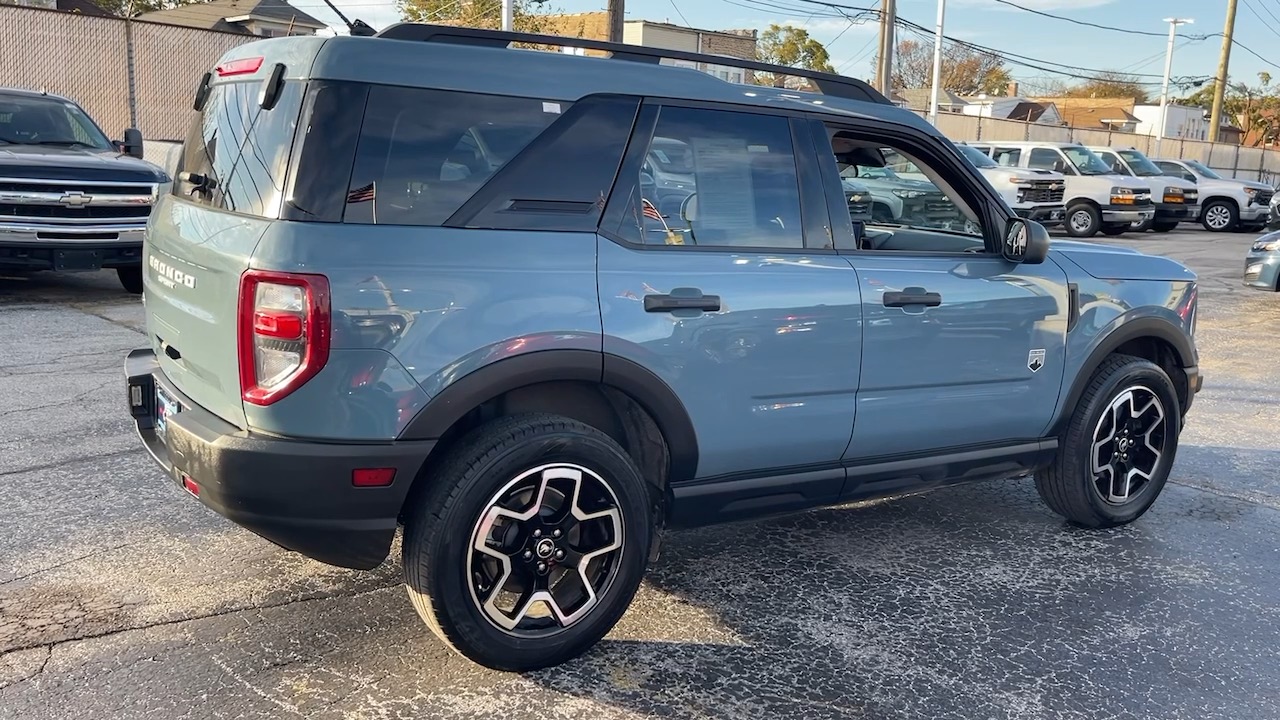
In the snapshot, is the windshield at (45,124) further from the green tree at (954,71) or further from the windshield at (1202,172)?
the green tree at (954,71)

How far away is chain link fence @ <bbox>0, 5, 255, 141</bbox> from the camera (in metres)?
19.2

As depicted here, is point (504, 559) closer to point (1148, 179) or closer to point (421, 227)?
point (421, 227)

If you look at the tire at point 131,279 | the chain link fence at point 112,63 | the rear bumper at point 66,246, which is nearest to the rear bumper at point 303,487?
the rear bumper at point 66,246

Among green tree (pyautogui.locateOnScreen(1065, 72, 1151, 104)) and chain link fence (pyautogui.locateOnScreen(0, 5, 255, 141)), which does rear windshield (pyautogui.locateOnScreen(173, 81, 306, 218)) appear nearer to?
chain link fence (pyautogui.locateOnScreen(0, 5, 255, 141))

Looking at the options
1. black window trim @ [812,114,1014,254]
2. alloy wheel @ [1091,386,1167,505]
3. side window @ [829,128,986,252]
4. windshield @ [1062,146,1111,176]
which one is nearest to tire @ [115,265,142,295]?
side window @ [829,128,986,252]

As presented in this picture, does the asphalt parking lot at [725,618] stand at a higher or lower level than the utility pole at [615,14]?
lower

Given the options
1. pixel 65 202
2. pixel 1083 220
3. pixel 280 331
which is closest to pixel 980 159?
pixel 1083 220

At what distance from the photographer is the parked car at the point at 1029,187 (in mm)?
20719

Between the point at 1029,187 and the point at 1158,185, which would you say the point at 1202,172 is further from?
the point at 1029,187

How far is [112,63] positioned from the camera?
1986cm

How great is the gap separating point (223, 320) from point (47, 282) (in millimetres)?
9460

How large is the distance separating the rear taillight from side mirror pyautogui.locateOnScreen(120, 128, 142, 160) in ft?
29.0

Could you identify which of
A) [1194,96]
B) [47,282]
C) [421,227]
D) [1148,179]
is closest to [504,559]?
[421,227]

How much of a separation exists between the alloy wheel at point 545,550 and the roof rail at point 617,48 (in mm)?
1385
